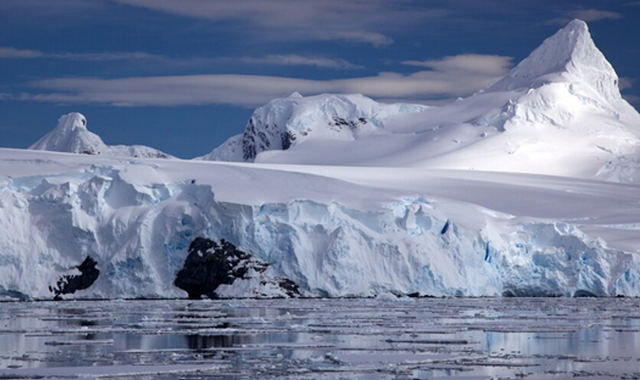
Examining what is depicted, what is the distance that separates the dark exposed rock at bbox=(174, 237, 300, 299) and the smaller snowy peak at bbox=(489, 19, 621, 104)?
175 feet

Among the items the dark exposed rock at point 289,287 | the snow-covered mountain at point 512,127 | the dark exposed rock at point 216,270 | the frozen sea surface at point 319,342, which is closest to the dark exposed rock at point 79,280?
the dark exposed rock at point 216,270

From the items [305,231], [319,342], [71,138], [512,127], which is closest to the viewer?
[319,342]

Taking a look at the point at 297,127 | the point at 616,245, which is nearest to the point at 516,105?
the point at 297,127

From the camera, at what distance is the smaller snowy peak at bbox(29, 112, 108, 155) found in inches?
3408

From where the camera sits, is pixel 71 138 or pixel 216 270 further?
pixel 71 138

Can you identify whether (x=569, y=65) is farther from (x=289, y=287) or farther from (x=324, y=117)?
(x=289, y=287)

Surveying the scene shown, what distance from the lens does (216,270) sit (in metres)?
34.2

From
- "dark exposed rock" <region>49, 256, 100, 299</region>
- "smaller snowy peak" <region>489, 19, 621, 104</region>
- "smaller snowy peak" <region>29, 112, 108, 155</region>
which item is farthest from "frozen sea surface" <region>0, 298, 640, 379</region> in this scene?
"smaller snowy peak" <region>29, 112, 108, 155</region>

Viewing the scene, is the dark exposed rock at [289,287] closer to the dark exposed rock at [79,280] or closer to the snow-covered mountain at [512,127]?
the dark exposed rock at [79,280]

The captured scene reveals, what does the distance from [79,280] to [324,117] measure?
58639mm

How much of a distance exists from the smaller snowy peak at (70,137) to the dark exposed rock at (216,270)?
5282 cm

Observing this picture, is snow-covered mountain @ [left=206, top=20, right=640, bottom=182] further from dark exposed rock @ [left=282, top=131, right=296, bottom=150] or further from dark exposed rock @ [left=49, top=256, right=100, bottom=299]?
dark exposed rock @ [left=49, top=256, right=100, bottom=299]

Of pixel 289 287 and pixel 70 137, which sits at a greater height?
pixel 70 137

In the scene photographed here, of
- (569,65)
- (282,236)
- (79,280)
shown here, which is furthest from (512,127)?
(79,280)
